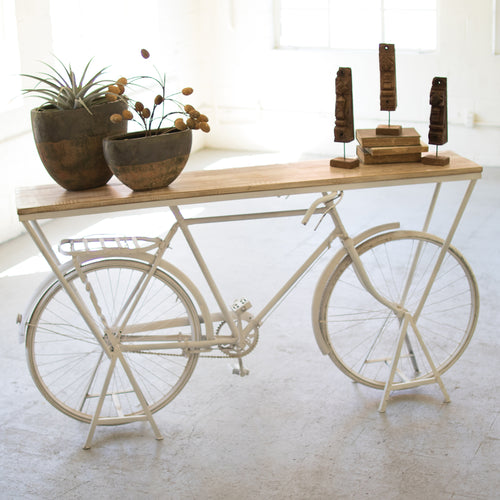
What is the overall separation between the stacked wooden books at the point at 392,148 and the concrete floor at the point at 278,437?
91 centimetres

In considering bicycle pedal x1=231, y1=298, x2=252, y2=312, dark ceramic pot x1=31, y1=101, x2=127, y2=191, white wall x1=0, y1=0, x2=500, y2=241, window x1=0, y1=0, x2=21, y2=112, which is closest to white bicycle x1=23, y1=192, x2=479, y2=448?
bicycle pedal x1=231, y1=298, x2=252, y2=312

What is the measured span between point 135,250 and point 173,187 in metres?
0.25

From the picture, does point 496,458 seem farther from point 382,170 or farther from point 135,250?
point 135,250

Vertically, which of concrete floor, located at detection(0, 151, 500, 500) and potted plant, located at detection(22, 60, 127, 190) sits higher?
potted plant, located at detection(22, 60, 127, 190)

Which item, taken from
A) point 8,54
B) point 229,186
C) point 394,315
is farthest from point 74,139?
point 8,54

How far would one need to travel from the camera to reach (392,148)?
8.69 feet

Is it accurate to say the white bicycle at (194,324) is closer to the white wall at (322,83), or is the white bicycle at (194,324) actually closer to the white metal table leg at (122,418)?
the white metal table leg at (122,418)

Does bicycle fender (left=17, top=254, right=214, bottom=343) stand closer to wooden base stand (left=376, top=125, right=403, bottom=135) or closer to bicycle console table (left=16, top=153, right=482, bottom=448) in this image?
bicycle console table (left=16, top=153, right=482, bottom=448)

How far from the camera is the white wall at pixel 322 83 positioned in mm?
5766

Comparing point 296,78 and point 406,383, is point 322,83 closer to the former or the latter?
point 296,78

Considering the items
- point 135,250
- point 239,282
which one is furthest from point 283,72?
point 135,250

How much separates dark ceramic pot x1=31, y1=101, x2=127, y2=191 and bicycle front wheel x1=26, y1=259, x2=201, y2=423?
310mm

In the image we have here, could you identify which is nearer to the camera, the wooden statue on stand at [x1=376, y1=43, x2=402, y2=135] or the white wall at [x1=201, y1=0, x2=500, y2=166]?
the wooden statue on stand at [x1=376, y1=43, x2=402, y2=135]

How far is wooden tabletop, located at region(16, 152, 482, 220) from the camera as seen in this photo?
241 centimetres
